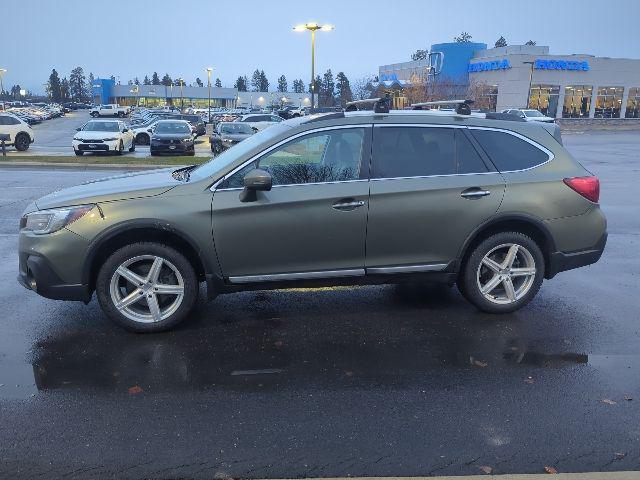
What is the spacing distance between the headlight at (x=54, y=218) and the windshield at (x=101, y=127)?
70.0 feet

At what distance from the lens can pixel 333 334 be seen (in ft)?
15.8

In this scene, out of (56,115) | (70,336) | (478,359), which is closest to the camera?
(478,359)

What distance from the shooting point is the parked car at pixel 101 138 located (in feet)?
76.0

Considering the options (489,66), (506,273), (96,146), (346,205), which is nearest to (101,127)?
(96,146)

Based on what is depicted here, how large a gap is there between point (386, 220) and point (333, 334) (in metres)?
1.08

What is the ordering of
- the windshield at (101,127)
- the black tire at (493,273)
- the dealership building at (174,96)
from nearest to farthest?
the black tire at (493,273), the windshield at (101,127), the dealership building at (174,96)

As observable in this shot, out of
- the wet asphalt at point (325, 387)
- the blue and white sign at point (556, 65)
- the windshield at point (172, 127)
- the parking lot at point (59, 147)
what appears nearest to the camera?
the wet asphalt at point (325, 387)

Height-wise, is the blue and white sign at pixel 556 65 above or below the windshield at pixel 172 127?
above

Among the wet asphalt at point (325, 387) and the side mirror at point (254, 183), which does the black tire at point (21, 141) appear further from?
the side mirror at point (254, 183)

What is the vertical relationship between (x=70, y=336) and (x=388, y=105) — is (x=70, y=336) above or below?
below

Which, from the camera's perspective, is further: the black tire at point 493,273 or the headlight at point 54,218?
the black tire at point 493,273

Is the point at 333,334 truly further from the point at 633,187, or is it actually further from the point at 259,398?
the point at 633,187

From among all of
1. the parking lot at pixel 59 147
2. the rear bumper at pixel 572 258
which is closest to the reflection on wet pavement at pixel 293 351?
the rear bumper at pixel 572 258

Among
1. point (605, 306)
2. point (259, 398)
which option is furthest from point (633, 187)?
point (259, 398)
